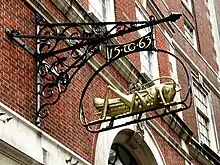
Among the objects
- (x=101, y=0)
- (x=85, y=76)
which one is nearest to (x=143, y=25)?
(x=85, y=76)

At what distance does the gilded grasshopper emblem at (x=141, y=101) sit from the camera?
10.4m

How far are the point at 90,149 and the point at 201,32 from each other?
1279cm

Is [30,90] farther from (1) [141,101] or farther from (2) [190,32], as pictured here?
(2) [190,32]

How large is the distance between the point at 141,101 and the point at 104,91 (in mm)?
3146

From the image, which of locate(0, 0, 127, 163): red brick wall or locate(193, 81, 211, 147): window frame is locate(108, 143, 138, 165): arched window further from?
locate(193, 81, 211, 147): window frame

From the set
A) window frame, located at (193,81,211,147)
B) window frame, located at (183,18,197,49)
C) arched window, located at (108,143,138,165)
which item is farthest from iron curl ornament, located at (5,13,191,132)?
window frame, located at (183,18,197,49)

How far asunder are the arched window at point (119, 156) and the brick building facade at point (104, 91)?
0.02 m

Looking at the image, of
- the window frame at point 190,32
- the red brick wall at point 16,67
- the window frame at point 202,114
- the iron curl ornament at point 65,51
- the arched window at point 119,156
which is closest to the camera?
the red brick wall at point 16,67

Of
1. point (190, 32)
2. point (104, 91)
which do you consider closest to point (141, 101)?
point (104, 91)

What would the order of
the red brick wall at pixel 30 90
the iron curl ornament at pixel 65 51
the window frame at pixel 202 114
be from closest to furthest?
the red brick wall at pixel 30 90, the iron curl ornament at pixel 65 51, the window frame at pixel 202 114

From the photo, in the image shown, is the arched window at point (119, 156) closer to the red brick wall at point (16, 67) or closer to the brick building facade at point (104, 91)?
the brick building facade at point (104, 91)

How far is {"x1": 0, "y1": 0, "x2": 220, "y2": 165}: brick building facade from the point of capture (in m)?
10.3

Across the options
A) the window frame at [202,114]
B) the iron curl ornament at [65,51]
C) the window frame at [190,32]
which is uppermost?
the window frame at [190,32]

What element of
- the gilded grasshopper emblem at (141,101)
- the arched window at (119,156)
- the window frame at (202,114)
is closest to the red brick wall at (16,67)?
the gilded grasshopper emblem at (141,101)
